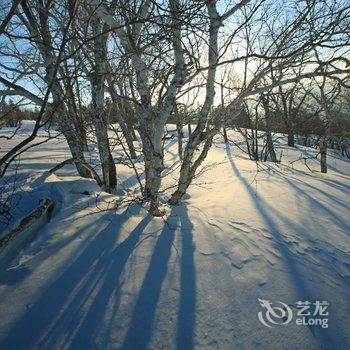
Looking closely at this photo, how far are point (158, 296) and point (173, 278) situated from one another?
10.8 inches

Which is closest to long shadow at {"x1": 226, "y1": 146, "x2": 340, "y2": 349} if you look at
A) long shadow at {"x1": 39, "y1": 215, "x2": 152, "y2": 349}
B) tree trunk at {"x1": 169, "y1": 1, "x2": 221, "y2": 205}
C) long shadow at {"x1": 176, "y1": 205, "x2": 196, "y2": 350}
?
long shadow at {"x1": 176, "y1": 205, "x2": 196, "y2": 350}

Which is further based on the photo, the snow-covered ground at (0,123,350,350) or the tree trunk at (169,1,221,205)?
the tree trunk at (169,1,221,205)

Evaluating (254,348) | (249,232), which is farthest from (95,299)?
(249,232)

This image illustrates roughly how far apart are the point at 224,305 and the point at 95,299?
38.9 inches

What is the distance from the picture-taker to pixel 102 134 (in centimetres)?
573

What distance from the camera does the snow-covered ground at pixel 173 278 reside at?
6.87ft

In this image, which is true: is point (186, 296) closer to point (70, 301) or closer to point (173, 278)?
point (173, 278)

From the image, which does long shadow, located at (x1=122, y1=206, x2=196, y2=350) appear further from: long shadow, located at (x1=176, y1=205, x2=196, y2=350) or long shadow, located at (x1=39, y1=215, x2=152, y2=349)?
long shadow, located at (x1=39, y1=215, x2=152, y2=349)

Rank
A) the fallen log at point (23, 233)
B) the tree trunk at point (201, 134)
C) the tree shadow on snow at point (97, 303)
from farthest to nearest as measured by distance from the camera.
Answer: the tree trunk at point (201, 134)
the fallen log at point (23, 233)
the tree shadow on snow at point (97, 303)

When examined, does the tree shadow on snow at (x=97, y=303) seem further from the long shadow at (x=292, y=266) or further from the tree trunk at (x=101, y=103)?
the tree trunk at (x=101, y=103)

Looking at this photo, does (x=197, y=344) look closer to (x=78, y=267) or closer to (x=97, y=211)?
(x=78, y=267)

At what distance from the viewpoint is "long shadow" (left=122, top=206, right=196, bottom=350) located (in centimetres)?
206

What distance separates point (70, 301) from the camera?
238cm

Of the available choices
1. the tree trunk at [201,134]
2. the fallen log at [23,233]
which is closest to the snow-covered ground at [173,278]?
the fallen log at [23,233]
